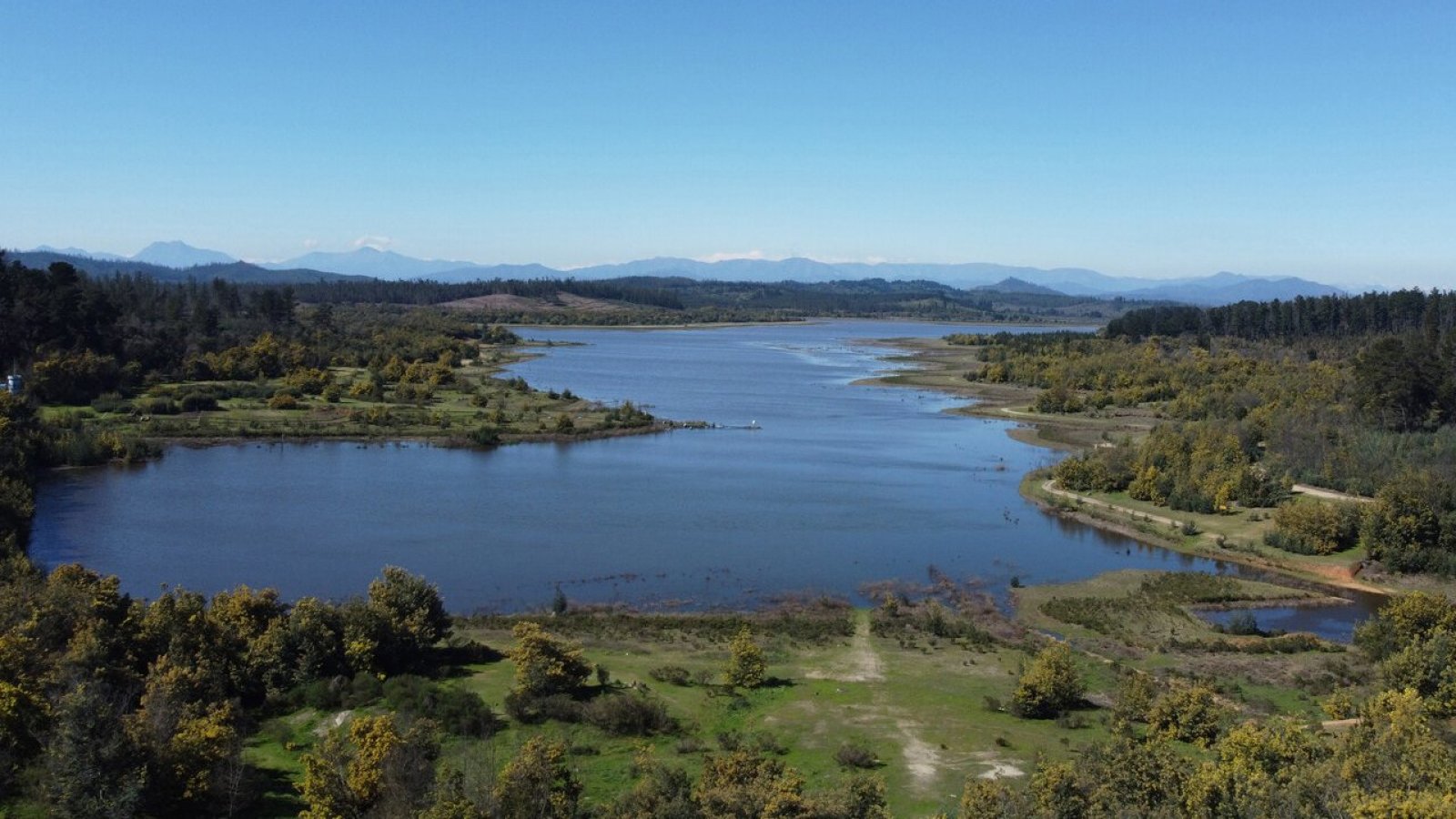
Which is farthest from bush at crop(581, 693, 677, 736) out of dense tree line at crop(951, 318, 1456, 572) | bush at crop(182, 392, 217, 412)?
bush at crop(182, 392, 217, 412)

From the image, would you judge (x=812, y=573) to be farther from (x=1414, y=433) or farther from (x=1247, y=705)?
(x=1414, y=433)

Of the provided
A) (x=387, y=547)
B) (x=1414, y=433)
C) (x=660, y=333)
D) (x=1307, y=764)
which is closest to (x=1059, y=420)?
(x=1414, y=433)

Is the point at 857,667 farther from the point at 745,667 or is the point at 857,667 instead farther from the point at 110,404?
the point at 110,404

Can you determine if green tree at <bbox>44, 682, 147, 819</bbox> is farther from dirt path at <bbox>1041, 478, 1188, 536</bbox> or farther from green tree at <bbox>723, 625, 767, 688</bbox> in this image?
dirt path at <bbox>1041, 478, 1188, 536</bbox>

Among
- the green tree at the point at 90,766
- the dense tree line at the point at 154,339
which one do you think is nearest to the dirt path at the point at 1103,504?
the green tree at the point at 90,766

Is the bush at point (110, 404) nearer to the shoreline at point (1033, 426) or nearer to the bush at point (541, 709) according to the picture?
the shoreline at point (1033, 426)

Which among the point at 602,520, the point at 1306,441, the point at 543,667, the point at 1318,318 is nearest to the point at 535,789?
the point at 543,667
